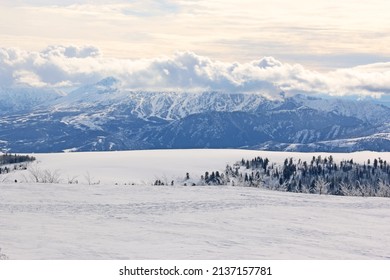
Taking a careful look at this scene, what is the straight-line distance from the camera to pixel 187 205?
3422 centimetres

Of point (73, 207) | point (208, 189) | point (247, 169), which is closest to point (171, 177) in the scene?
point (247, 169)

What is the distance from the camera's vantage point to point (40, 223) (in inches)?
1101

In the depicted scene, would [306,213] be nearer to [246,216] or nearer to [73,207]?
[246,216]

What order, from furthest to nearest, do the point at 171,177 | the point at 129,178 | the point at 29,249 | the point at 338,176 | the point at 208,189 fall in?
1. the point at 338,176
2. the point at 171,177
3. the point at 129,178
4. the point at 208,189
5. the point at 29,249

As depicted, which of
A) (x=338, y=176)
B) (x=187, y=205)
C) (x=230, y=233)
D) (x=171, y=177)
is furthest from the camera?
(x=338, y=176)

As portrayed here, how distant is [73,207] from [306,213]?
13525 mm

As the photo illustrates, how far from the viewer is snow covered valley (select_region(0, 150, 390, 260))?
22812 millimetres

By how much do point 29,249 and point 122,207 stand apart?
1098 centimetres

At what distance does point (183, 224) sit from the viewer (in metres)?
28.7

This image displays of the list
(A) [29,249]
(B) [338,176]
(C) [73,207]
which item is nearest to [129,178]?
(B) [338,176]

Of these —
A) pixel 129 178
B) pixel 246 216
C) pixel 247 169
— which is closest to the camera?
pixel 246 216

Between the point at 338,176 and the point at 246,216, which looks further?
the point at 338,176

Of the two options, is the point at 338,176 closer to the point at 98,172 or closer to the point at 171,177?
the point at 171,177

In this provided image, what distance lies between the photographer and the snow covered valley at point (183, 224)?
22.8m
